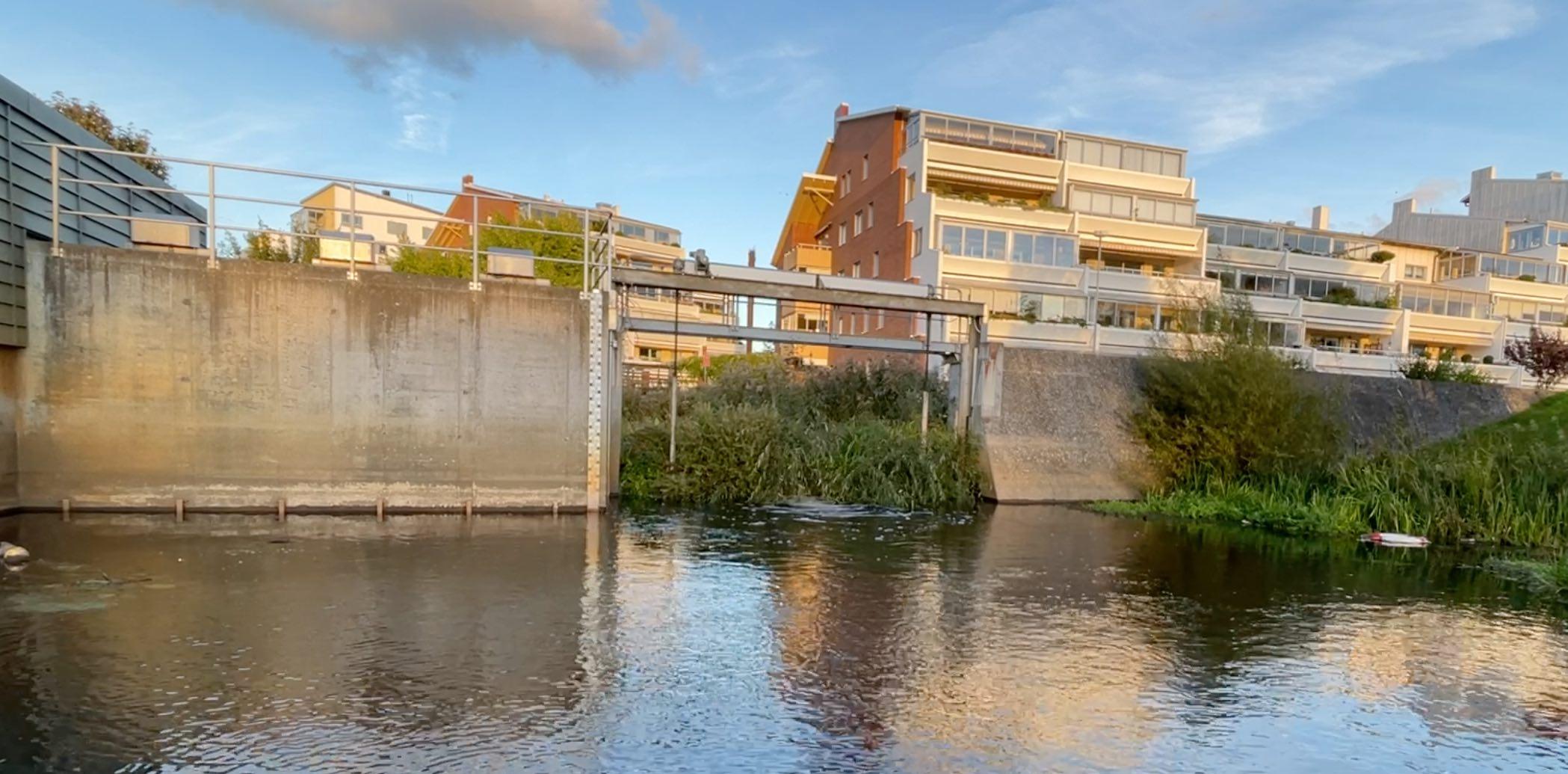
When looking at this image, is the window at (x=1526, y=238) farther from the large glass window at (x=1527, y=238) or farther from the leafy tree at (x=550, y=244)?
the leafy tree at (x=550, y=244)

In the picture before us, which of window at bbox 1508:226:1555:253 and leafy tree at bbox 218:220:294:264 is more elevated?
window at bbox 1508:226:1555:253

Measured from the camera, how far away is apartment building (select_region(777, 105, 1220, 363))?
32.5 meters

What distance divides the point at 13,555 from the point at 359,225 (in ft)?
50.5

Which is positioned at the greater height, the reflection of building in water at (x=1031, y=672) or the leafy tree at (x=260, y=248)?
the leafy tree at (x=260, y=248)

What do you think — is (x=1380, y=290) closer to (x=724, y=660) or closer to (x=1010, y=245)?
(x=1010, y=245)

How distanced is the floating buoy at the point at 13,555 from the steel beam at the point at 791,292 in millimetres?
8123

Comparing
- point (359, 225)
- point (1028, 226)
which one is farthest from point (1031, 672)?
point (1028, 226)

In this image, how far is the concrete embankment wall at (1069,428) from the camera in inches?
642

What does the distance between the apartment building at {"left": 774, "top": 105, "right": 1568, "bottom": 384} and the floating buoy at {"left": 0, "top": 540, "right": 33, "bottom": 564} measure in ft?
75.0

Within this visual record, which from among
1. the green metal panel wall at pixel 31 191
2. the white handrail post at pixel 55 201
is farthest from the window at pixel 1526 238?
the white handrail post at pixel 55 201

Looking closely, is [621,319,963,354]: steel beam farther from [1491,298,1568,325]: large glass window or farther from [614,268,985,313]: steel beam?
[1491,298,1568,325]: large glass window

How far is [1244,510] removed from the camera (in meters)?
14.8

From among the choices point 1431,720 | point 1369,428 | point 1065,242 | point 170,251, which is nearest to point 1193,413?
point 1369,428

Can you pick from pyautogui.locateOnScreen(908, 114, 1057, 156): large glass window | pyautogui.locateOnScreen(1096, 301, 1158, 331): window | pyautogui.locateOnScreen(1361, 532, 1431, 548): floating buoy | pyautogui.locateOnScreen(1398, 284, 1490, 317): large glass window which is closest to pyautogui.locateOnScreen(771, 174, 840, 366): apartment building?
pyautogui.locateOnScreen(908, 114, 1057, 156): large glass window
